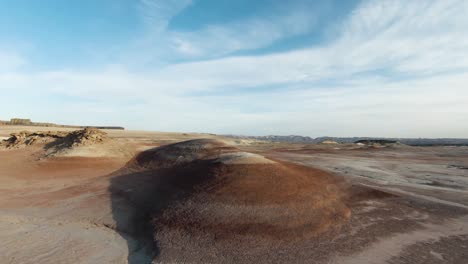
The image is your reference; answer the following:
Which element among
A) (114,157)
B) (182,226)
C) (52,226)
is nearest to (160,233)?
(182,226)

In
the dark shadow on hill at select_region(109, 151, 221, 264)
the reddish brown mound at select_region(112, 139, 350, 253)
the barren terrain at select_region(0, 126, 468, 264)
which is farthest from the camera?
the reddish brown mound at select_region(112, 139, 350, 253)

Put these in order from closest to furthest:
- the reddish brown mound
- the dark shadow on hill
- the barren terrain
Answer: the barren terrain < the dark shadow on hill < the reddish brown mound

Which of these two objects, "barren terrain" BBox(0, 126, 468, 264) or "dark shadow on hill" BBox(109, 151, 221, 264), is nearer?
"barren terrain" BBox(0, 126, 468, 264)

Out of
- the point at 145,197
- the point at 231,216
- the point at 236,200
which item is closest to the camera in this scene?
the point at 231,216

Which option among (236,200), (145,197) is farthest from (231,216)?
(145,197)

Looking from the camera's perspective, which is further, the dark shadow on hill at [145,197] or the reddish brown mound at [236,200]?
the reddish brown mound at [236,200]

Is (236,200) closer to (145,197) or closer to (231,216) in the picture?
(231,216)
